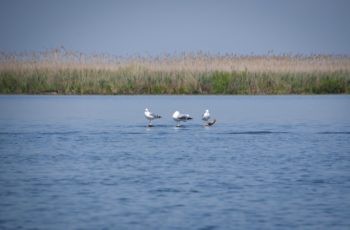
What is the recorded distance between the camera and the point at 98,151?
15.7 m

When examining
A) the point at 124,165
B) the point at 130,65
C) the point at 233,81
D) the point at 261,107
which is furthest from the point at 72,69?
the point at 124,165

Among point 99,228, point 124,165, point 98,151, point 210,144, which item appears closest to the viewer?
point 99,228

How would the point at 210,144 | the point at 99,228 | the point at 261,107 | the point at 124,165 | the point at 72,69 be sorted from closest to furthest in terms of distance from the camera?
the point at 99,228 → the point at 124,165 → the point at 210,144 → the point at 261,107 → the point at 72,69

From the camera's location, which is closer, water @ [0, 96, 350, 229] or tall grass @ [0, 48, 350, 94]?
water @ [0, 96, 350, 229]

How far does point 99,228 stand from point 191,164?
16.8 ft

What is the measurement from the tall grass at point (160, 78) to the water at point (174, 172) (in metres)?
8.16

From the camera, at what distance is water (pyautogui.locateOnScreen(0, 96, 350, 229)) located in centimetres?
944

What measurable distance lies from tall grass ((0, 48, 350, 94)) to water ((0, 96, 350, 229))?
816 cm

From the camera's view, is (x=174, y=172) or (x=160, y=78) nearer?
(x=174, y=172)

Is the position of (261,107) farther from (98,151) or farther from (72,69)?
(98,151)

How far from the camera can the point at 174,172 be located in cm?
1281

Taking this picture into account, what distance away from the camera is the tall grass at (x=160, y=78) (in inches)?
1304

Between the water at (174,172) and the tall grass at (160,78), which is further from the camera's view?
the tall grass at (160,78)

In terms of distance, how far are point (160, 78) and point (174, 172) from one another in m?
20.6
